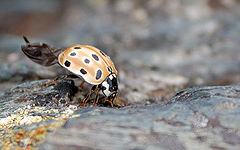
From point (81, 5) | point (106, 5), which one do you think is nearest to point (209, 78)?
point (106, 5)

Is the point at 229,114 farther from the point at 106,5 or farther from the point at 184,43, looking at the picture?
the point at 106,5

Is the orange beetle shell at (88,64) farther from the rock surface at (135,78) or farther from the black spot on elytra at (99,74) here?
the rock surface at (135,78)

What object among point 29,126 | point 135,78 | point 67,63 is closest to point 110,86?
point 67,63

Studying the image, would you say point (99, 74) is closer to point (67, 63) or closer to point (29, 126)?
point (67, 63)

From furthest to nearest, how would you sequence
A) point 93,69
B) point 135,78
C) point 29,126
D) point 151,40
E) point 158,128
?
point 151,40, point 135,78, point 93,69, point 29,126, point 158,128

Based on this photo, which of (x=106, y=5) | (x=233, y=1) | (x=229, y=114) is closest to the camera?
(x=229, y=114)

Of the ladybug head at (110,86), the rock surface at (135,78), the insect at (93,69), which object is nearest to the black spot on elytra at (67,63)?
the insect at (93,69)
